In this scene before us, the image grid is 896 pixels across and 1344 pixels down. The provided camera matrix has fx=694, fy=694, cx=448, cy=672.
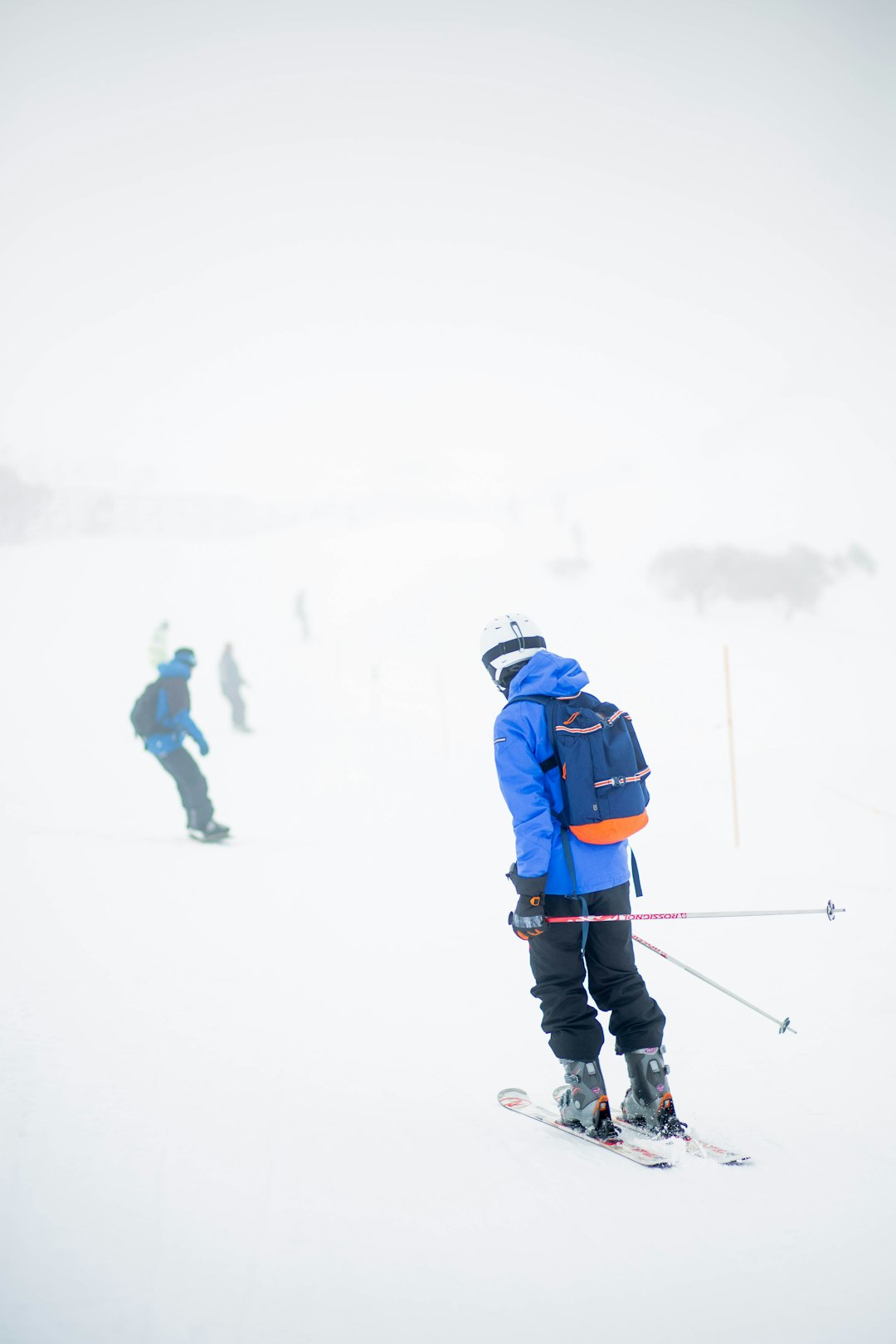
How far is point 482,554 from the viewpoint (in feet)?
103

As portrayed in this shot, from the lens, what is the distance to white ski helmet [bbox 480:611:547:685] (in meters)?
2.63

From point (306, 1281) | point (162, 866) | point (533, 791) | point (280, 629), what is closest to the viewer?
point (306, 1281)

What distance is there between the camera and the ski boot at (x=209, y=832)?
6.62 m

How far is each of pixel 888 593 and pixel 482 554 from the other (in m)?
16.2

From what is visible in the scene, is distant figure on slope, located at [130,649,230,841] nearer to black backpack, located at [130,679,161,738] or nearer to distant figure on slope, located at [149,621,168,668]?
black backpack, located at [130,679,161,738]

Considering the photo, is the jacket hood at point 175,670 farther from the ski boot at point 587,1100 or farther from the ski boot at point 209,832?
the ski boot at point 587,1100

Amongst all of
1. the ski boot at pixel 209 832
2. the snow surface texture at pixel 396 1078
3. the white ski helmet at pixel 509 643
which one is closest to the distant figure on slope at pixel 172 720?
the ski boot at pixel 209 832

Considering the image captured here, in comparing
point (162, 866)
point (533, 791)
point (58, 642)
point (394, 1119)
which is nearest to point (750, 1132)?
point (394, 1119)

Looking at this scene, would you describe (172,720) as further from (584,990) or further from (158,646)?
(158,646)

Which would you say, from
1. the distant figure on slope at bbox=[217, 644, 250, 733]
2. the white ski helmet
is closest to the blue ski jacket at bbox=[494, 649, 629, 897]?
the white ski helmet

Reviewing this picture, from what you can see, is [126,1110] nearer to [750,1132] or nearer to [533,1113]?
[533,1113]

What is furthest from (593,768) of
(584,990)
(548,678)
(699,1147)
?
(699,1147)

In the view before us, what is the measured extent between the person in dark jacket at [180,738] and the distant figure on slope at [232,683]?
6.61 metres

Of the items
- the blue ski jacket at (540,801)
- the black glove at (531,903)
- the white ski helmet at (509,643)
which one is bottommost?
the black glove at (531,903)
